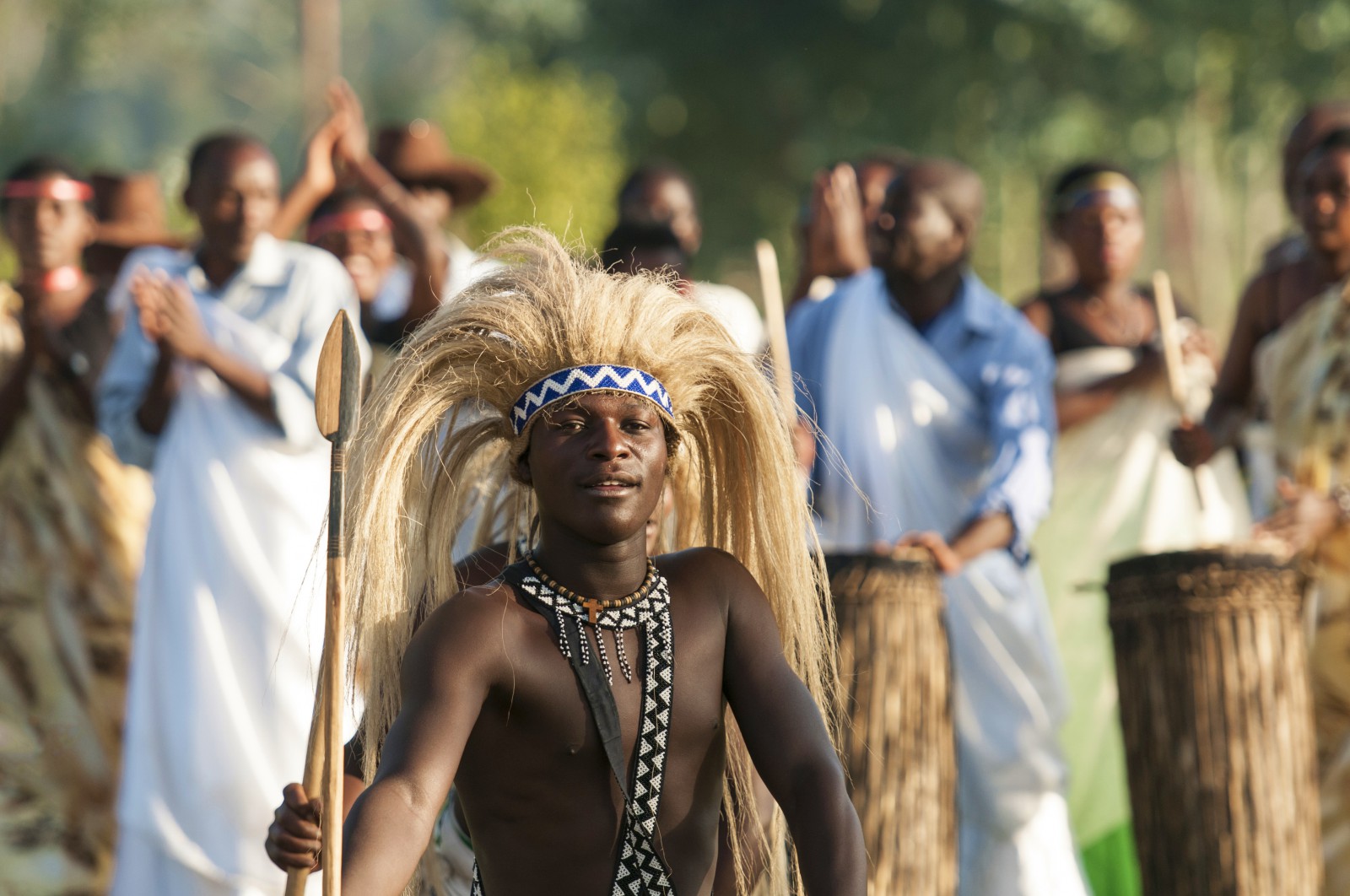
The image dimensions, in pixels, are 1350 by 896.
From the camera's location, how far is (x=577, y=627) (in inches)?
136

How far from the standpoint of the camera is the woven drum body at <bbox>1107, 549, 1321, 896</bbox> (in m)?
5.72

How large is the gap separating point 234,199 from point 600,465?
3.92 metres

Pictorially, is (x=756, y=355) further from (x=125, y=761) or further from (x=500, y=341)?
(x=125, y=761)

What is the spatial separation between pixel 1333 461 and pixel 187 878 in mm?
3768

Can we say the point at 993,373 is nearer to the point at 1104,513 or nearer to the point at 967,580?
the point at 967,580

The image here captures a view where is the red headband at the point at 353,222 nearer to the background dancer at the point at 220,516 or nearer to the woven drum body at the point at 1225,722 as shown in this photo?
the background dancer at the point at 220,516

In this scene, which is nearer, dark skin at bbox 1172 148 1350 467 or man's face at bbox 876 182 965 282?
dark skin at bbox 1172 148 1350 467

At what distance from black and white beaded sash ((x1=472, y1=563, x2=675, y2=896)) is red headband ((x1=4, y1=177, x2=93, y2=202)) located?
14.9 ft

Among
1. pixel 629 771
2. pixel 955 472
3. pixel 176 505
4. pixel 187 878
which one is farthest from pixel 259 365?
pixel 629 771

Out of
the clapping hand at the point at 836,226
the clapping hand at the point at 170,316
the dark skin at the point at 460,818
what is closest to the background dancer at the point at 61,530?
the clapping hand at the point at 170,316

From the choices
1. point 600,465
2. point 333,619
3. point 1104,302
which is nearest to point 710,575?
point 600,465

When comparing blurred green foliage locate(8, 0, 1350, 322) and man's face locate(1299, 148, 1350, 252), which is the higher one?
blurred green foliage locate(8, 0, 1350, 322)

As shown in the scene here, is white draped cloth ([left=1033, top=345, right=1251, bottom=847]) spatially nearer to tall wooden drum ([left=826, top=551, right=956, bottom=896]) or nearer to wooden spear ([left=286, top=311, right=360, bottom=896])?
tall wooden drum ([left=826, top=551, right=956, bottom=896])

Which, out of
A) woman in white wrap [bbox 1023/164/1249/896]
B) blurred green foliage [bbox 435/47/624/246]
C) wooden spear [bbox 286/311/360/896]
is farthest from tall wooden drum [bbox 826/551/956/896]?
blurred green foliage [bbox 435/47/624/246]
